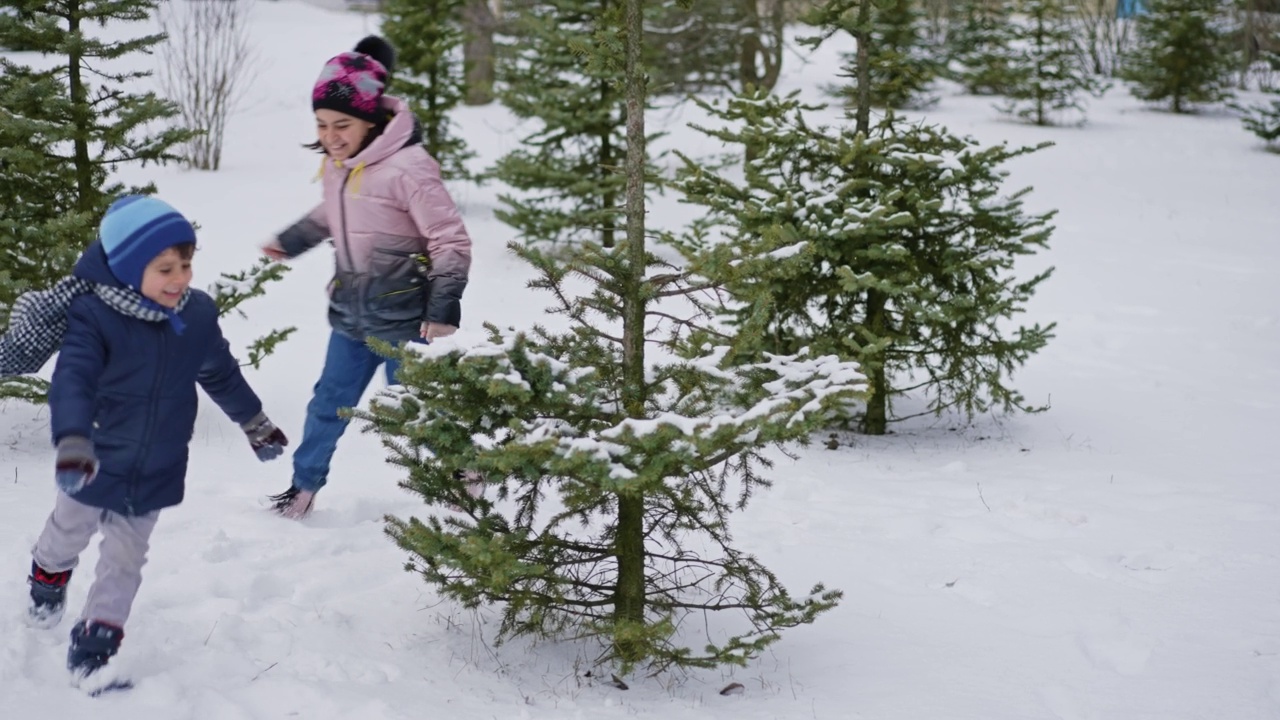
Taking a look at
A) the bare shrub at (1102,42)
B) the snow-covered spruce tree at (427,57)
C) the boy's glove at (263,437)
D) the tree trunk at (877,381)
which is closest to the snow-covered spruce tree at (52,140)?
the boy's glove at (263,437)

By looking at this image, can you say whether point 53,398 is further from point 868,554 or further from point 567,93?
point 567,93

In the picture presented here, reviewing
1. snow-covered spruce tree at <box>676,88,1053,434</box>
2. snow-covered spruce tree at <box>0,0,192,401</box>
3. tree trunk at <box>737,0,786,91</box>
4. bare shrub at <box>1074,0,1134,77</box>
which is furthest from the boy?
bare shrub at <box>1074,0,1134,77</box>

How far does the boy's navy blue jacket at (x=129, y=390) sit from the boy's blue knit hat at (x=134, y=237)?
5 cm

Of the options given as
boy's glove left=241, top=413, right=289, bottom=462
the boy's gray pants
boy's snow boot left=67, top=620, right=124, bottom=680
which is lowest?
boy's snow boot left=67, top=620, right=124, bottom=680

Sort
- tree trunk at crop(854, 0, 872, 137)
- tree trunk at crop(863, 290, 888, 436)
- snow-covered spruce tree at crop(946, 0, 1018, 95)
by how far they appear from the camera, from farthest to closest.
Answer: snow-covered spruce tree at crop(946, 0, 1018, 95) < tree trunk at crop(863, 290, 888, 436) < tree trunk at crop(854, 0, 872, 137)

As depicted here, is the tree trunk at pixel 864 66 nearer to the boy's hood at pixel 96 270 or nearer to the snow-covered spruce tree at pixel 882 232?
the snow-covered spruce tree at pixel 882 232

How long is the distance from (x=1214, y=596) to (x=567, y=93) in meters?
9.87

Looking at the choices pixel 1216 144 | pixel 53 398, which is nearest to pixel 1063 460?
pixel 53 398

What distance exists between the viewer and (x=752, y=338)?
3.69 meters

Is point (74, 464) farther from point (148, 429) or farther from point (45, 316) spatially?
point (45, 316)

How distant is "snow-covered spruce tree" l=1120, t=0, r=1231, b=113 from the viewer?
75.2ft

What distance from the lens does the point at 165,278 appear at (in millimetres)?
3285

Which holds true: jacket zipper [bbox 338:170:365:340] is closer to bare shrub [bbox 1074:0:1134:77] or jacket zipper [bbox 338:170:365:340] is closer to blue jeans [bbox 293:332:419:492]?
blue jeans [bbox 293:332:419:492]

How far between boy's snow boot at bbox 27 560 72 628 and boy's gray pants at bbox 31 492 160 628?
11 cm
